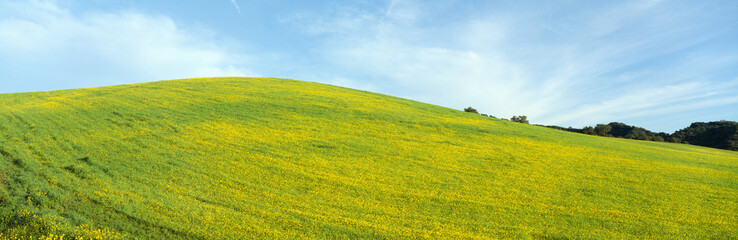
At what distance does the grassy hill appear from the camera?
11289mm

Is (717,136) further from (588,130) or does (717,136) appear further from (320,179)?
(320,179)

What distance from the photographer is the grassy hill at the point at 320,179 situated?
444 inches

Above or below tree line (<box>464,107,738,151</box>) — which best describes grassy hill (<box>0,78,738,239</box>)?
below

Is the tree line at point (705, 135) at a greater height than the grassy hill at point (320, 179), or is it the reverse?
the tree line at point (705, 135)

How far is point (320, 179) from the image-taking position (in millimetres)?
15820

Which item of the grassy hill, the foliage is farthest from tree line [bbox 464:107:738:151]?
the grassy hill

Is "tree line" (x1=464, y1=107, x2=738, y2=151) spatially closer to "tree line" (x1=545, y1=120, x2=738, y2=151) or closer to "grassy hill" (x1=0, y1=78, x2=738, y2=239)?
"tree line" (x1=545, y1=120, x2=738, y2=151)

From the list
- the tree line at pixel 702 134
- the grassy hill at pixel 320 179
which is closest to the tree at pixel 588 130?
the tree line at pixel 702 134

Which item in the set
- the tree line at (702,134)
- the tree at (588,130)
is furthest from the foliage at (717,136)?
the tree at (588,130)

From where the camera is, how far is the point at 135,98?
31.4 m

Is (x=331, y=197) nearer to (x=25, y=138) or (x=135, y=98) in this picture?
(x=25, y=138)

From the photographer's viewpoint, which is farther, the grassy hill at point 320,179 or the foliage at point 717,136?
the foliage at point 717,136

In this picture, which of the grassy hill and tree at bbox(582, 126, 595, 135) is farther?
tree at bbox(582, 126, 595, 135)

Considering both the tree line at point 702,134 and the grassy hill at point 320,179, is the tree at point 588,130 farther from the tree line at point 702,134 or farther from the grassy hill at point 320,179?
the grassy hill at point 320,179
